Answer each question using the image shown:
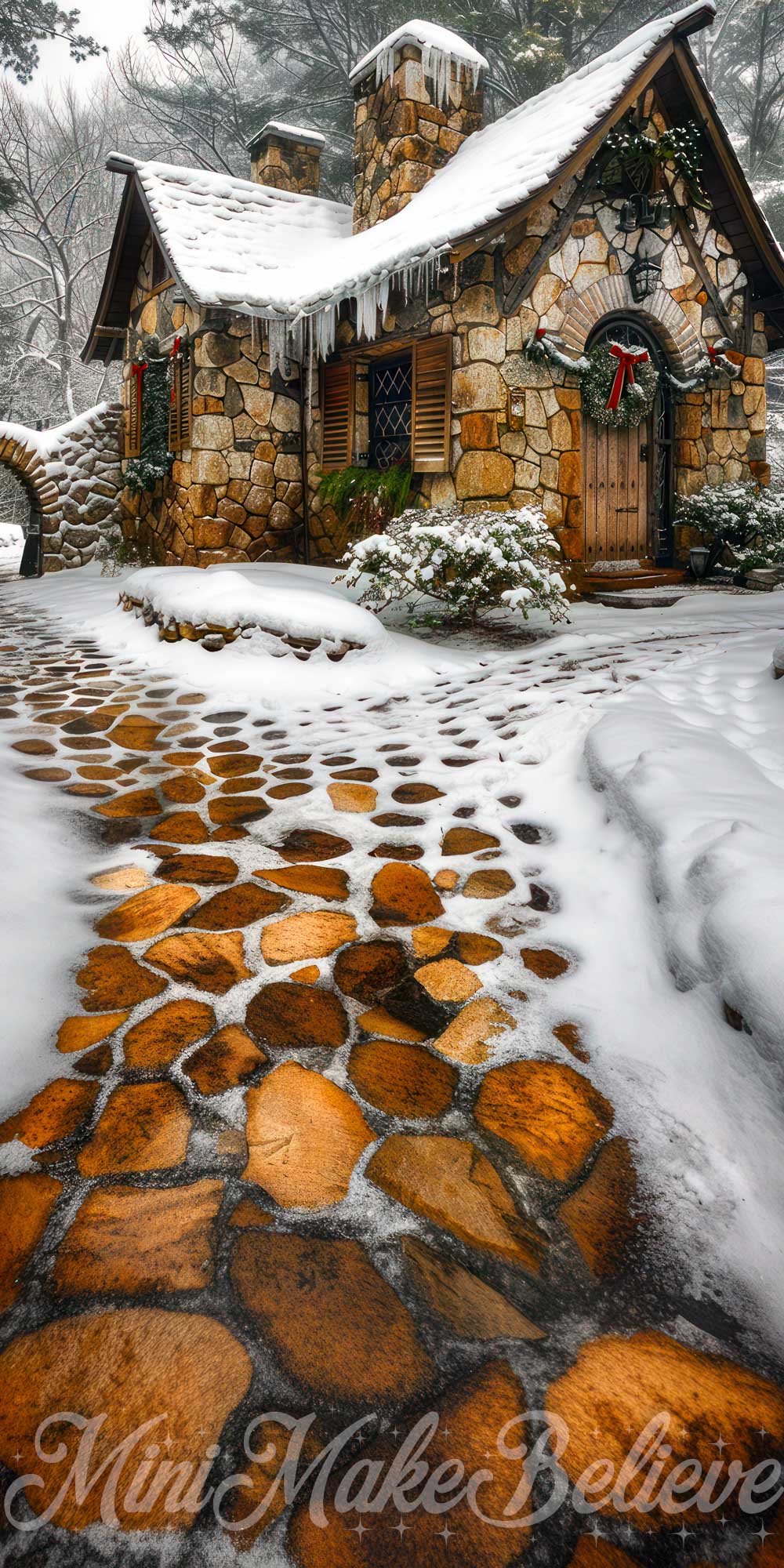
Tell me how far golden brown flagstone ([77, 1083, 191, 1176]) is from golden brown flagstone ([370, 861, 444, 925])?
958mm

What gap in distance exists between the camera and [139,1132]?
5.65 feet

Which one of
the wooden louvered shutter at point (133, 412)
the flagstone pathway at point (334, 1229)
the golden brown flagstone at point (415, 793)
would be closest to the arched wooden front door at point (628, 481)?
the wooden louvered shutter at point (133, 412)

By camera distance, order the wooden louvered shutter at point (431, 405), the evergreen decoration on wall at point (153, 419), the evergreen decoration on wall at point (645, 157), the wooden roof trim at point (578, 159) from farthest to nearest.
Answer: the evergreen decoration on wall at point (153, 419) → the evergreen decoration on wall at point (645, 157) → the wooden louvered shutter at point (431, 405) → the wooden roof trim at point (578, 159)

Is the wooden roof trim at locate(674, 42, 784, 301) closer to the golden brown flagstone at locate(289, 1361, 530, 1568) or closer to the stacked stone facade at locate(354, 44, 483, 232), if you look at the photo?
the stacked stone facade at locate(354, 44, 483, 232)

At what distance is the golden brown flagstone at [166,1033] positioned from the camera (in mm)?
1949

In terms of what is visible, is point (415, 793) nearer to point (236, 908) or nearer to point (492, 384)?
point (236, 908)

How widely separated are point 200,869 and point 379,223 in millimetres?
10145

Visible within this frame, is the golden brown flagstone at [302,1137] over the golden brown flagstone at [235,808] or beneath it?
beneath

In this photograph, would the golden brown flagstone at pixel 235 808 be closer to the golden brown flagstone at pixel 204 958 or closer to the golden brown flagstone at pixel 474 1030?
the golden brown flagstone at pixel 204 958

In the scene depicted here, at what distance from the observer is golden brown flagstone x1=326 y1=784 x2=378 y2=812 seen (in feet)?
11.6

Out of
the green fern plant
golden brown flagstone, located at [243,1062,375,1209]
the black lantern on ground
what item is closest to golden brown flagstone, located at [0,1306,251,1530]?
golden brown flagstone, located at [243,1062,375,1209]

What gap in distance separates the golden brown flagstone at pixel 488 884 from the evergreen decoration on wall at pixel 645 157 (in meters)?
8.71

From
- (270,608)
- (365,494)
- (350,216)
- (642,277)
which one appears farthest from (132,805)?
(350,216)

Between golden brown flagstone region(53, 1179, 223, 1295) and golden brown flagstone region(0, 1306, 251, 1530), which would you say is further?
golden brown flagstone region(53, 1179, 223, 1295)
